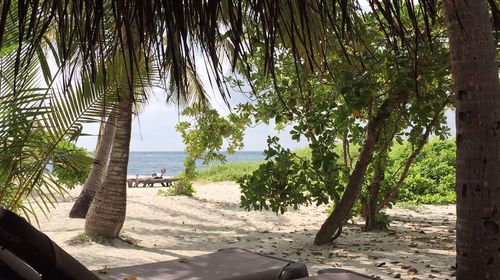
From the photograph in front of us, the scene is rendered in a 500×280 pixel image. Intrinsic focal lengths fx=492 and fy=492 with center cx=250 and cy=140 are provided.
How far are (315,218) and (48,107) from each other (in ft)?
23.6

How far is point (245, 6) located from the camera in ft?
5.57

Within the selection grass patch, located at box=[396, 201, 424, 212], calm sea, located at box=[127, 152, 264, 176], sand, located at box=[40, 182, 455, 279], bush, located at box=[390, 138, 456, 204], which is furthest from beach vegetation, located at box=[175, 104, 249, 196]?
calm sea, located at box=[127, 152, 264, 176]

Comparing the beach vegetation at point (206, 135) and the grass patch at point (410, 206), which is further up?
the beach vegetation at point (206, 135)

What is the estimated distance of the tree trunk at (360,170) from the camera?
6309 millimetres

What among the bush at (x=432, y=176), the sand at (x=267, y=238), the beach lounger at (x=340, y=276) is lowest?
the sand at (x=267, y=238)

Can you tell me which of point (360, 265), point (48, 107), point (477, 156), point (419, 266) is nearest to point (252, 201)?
A: point (360, 265)

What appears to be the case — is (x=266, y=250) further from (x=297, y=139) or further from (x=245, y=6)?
(x=245, y=6)

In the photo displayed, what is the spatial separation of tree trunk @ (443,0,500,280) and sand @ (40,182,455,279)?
1896 millimetres

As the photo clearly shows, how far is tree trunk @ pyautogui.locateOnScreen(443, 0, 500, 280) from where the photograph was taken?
3088 mm

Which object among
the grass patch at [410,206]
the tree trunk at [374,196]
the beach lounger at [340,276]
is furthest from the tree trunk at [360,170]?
the grass patch at [410,206]

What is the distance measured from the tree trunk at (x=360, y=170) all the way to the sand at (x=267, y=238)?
0.24m

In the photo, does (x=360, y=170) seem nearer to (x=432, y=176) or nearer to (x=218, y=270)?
(x=218, y=270)

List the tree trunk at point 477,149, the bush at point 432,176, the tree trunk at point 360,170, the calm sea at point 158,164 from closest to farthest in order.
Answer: the tree trunk at point 477,149 < the tree trunk at point 360,170 < the bush at point 432,176 < the calm sea at point 158,164

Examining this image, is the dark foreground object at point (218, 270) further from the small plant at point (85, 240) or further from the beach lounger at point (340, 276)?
the small plant at point (85, 240)
